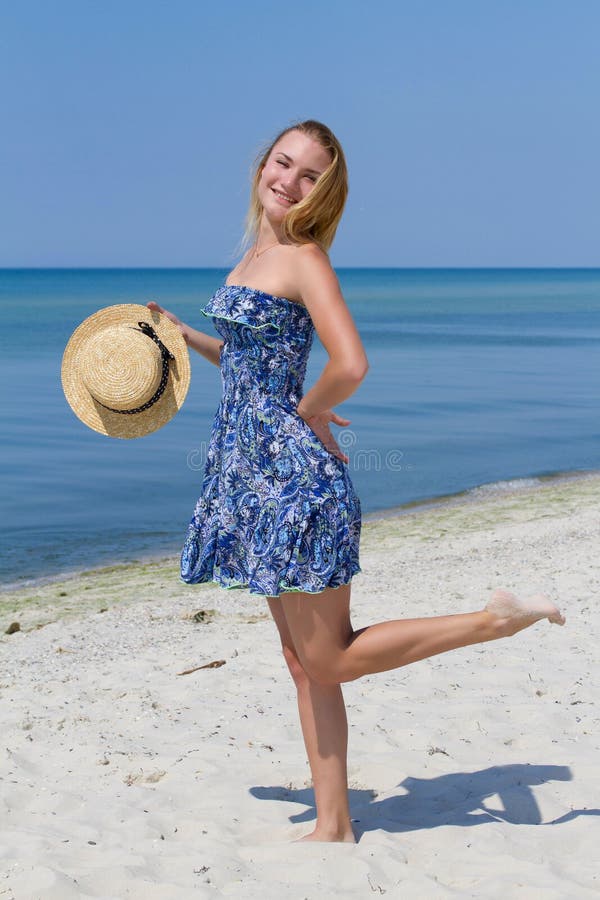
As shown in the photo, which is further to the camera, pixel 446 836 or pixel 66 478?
pixel 66 478

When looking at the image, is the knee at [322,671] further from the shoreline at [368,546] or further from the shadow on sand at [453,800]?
the shoreline at [368,546]

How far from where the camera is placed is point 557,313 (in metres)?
58.5

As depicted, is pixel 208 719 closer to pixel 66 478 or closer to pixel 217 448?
pixel 217 448

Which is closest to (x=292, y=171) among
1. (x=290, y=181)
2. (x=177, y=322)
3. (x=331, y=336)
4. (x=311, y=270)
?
(x=290, y=181)

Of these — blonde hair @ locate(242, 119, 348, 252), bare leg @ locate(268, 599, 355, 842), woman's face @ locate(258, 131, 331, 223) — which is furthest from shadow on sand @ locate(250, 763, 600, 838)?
woman's face @ locate(258, 131, 331, 223)

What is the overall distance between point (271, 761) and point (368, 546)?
5.52 meters

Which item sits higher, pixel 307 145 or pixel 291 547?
pixel 307 145

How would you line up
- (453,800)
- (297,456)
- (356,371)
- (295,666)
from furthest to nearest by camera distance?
(453,800) → (295,666) → (297,456) → (356,371)

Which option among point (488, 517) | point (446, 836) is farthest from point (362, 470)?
point (446, 836)

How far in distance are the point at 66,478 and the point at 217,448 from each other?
10113 mm

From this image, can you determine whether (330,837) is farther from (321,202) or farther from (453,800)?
(321,202)

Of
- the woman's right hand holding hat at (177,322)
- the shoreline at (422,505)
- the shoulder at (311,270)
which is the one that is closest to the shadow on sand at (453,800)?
the woman's right hand holding hat at (177,322)

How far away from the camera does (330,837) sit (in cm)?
351

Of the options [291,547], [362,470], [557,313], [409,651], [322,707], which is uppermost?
[291,547]
